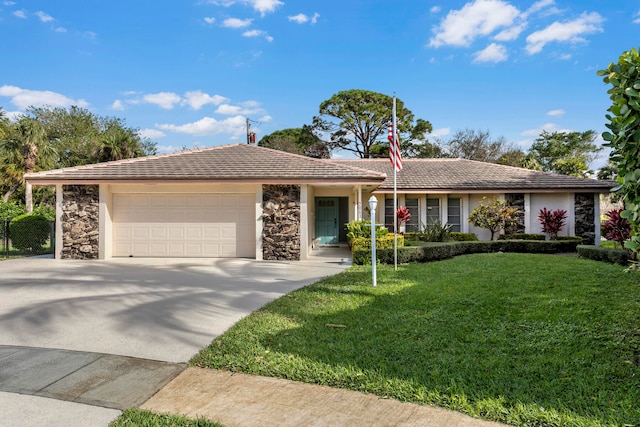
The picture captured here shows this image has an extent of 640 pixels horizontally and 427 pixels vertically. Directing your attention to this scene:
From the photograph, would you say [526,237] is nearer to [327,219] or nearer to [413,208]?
[413,208]

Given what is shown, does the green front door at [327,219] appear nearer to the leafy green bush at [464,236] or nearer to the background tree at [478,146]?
the leafy green bush at [464,236]

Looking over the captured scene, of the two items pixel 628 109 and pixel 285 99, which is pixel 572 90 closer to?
pixel 285 99

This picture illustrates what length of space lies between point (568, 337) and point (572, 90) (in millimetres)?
18965

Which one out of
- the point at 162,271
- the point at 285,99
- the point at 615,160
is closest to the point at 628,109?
the point at 615,160

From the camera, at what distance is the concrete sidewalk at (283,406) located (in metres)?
2.87

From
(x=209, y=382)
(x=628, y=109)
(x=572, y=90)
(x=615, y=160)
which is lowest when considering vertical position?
(x=209, y=382)

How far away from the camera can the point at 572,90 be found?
19000mm

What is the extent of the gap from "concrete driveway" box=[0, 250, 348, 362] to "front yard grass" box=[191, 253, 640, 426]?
67 cm

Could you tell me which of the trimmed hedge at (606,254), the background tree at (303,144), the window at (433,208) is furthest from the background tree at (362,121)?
the trimmed hedge at (606,254)

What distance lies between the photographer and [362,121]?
120ft

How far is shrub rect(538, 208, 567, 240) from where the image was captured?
15845mm

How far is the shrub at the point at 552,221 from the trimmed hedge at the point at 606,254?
13.3 feet

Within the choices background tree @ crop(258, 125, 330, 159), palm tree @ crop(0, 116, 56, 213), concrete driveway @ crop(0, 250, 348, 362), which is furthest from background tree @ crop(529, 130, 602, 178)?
palm tree @ crop(0, 116, 56, 213)

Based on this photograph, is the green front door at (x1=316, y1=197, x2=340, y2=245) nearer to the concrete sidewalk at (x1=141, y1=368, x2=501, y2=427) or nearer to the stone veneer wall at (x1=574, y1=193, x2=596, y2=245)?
the stone veneer wall at (x1=574, y1=193, x2=596, y2=245)
